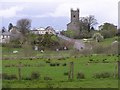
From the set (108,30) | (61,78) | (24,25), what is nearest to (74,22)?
(108,30)

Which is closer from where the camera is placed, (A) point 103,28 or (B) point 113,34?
(B) point 113,34

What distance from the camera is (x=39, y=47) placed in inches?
2913

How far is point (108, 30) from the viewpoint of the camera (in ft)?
382

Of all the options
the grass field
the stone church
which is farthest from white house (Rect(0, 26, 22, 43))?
the stone church

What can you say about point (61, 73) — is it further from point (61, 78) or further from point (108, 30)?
point (108, 30)

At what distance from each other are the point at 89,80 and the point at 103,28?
329ft

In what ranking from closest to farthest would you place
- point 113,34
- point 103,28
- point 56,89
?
point 56,89
point 113,34
point 103,28

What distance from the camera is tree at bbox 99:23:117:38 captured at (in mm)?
107056

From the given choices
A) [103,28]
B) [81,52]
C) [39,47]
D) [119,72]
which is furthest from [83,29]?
[119,72]

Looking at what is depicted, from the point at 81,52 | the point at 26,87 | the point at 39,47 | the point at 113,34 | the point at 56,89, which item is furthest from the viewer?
the point at 113,34

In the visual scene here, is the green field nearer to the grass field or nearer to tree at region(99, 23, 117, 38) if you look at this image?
the grass field

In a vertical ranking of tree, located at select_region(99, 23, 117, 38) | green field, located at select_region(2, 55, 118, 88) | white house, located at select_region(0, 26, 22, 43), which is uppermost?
tree, located at select_region(99, 23, 117, 38)

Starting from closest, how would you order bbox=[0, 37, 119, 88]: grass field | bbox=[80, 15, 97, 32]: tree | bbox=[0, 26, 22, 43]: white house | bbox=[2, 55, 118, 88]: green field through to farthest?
bbox=[2, 55, 118, 88]: green field → bbox=[0, 37, 119, 88]: grass field → bbox=[0, 26, 22, 43]: white house → bbox=[80, 15, 97, 32]: tree

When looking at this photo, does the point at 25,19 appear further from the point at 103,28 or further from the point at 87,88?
the point at 87,88
